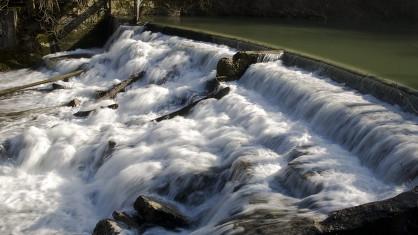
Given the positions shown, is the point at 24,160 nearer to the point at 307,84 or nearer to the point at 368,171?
the point at 307,84

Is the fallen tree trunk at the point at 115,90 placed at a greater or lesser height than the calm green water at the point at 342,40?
lesser

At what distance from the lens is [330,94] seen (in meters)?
8.10

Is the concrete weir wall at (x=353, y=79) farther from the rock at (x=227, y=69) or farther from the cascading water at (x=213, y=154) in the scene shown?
the rock at (x=227, y=69)

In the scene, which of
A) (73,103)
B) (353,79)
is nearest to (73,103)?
(73,103)

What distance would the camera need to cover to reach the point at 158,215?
6.04 meters

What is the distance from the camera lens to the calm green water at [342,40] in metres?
9.93

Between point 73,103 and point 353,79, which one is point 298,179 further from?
point 73,103

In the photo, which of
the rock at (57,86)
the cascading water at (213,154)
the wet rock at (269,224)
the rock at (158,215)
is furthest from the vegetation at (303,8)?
the wet rock at (269,224)

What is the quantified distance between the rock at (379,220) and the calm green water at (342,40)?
4.57 meters

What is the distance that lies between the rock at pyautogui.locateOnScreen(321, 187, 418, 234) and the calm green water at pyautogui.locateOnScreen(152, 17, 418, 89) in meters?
4.57

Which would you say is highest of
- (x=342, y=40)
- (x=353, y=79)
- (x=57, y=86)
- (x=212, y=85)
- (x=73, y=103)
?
(x=353, y=79)

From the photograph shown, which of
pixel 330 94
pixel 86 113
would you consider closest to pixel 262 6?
pixel 86 113

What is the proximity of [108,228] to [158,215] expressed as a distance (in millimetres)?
540

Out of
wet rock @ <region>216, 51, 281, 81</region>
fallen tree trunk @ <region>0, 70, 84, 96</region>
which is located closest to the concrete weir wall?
wet rock @ <region>216, 51, 281, 81</region>
